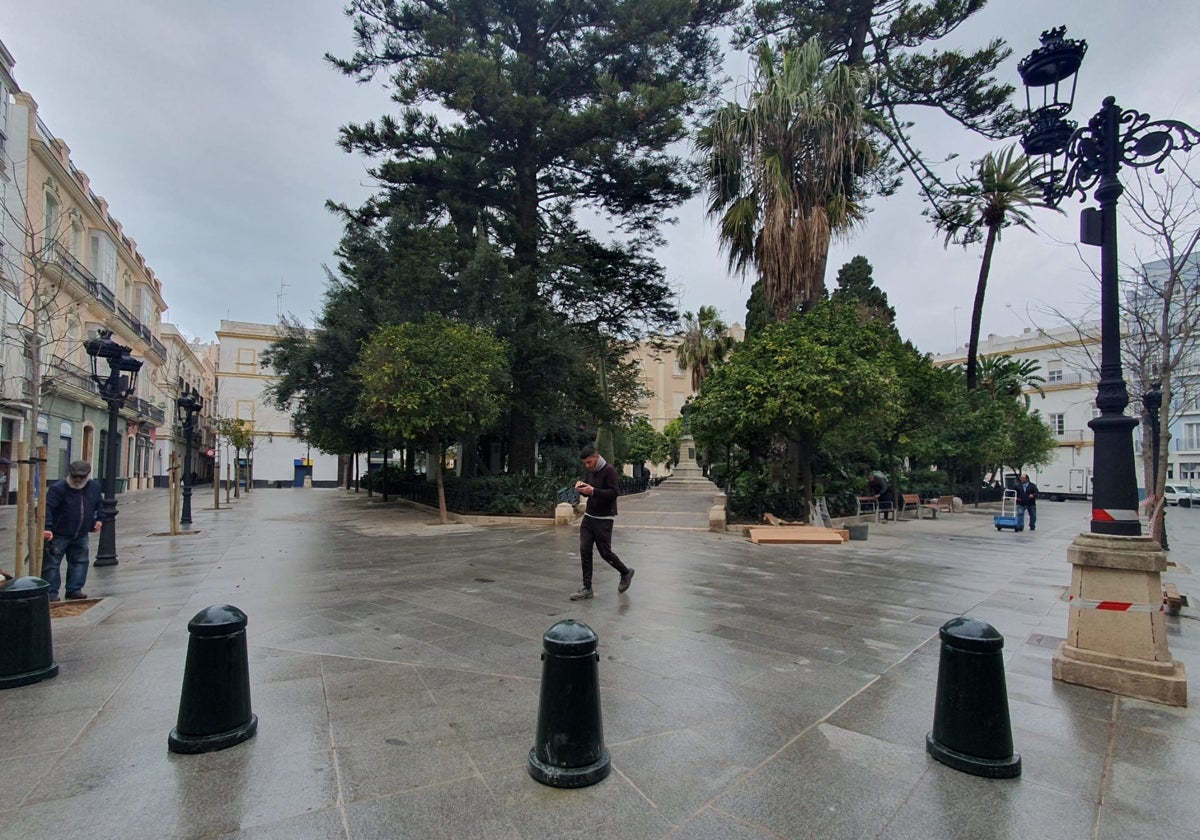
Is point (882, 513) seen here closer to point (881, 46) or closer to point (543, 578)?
point (881, 46)

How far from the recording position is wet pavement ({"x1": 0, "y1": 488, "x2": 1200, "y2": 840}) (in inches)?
110

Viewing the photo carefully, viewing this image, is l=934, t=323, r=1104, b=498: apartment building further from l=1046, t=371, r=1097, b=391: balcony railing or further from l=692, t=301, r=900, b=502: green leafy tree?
l=692, t=301, r=900, b=502: green leafy tree

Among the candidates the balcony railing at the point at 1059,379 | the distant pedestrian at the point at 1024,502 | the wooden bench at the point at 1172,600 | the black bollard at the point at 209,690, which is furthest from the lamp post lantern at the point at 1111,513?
the balcony railing at the point at 1059,379

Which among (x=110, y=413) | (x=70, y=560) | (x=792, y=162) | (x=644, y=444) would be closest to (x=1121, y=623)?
(x=70, y=560)

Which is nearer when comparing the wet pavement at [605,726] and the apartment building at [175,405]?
the wet pavement at [605,726]

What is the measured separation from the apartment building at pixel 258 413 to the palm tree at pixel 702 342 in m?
34.6

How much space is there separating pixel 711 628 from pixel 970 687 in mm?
2916

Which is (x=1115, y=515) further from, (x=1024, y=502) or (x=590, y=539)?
(x=1024, y=502)

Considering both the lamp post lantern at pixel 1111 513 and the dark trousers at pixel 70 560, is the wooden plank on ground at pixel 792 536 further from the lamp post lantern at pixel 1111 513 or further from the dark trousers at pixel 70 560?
the dark trousers at pixel 70 560

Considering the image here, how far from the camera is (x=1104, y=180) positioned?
192 inches

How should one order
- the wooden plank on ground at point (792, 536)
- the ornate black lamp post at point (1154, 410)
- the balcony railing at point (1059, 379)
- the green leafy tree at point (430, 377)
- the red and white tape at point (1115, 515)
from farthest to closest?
the balcony railing at point (1059, 379), the green leafy tree at point (430, 377), the wooden plank on ground at point (792, 536), the ornate black lamp post at point (1154, 410), the red and white tape at point (1115, 515)

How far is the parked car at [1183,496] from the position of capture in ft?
135

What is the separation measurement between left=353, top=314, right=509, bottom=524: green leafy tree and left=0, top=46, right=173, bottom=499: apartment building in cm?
619

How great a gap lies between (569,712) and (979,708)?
2020 mm
